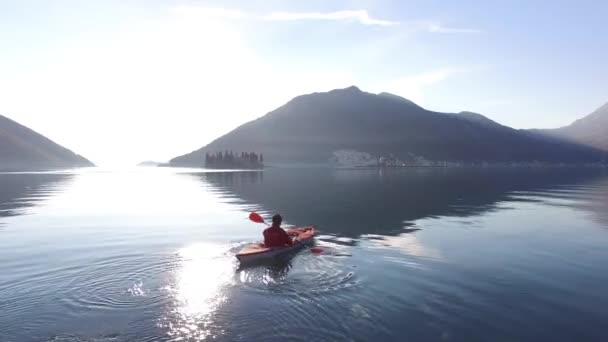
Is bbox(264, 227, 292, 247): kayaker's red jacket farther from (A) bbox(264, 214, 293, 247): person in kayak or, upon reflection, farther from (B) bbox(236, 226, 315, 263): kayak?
(B) bbox(236, 226, 315, 263): kayak

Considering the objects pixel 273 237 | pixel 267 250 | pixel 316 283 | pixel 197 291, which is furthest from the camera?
pixel 273 237

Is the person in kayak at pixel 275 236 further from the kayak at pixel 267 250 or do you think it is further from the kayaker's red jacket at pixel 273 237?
the kayak at pixel 267 250

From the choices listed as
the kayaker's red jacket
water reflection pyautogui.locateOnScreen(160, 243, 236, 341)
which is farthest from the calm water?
the kayaker's red jacket

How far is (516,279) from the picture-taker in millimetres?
20328

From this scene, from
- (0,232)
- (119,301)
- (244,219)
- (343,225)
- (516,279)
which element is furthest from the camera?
(244,219)

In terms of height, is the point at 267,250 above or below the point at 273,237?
below

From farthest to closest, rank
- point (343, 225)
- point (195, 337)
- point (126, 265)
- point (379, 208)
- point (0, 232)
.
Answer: point (379, 208) → point (343, 225) → point (0, 232) → point (126, 265) → point (195, 337)

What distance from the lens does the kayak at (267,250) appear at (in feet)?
73.4

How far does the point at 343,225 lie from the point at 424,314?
21886 millimetres

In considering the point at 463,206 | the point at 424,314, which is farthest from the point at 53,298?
the point at 463,206

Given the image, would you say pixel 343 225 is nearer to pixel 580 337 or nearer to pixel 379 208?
pixel 379 208

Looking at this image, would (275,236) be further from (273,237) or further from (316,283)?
(316,283)

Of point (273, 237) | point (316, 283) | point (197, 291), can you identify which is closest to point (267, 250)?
point (273, 237)

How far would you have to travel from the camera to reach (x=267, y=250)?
922 inches
